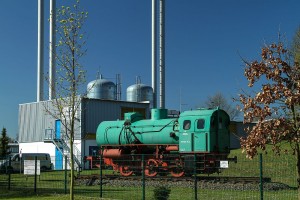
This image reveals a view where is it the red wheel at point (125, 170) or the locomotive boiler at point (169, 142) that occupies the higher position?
the locomotive boiler at point (169, 142)

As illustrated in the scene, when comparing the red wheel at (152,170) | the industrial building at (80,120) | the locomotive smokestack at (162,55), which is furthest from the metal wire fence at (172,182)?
the locomotive smokestack at (162,55)

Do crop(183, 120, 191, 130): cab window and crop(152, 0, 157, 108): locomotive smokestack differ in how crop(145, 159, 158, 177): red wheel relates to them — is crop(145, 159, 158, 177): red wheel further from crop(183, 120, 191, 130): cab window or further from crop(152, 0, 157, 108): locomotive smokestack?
crop(152, 0, 157, 108): locomotive smokestack

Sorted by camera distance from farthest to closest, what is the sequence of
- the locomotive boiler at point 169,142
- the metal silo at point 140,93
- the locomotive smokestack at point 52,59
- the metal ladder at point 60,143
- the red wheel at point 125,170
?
the metal silo at point 140,93, the metal ladder at point 60,143, the red wheel at point 125,170, the locomotive boiler at point 169,142, the locomotive smokestack at point 52,59

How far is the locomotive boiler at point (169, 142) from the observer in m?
26.0

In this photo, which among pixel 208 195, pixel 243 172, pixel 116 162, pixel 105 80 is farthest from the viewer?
pixel 105 80

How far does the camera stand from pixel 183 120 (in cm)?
2733

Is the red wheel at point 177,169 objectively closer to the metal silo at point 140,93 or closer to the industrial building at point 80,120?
the industrial building at point 80,120

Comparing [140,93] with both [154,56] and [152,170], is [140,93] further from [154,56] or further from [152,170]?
[152,170]

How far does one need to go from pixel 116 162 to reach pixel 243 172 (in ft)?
26.3

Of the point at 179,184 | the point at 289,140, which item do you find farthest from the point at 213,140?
the point at 289,140

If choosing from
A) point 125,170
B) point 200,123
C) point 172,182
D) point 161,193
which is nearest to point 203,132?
point 200,123

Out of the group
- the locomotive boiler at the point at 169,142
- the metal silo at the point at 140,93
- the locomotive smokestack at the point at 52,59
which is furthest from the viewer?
the metal silo at the point at 140,93

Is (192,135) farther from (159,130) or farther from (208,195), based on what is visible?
(208,195)

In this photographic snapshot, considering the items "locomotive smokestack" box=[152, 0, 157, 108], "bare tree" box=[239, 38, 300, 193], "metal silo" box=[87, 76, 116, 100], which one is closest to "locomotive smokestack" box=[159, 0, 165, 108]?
"locomotive smokestack" box=[152, 0, 157, 108]
